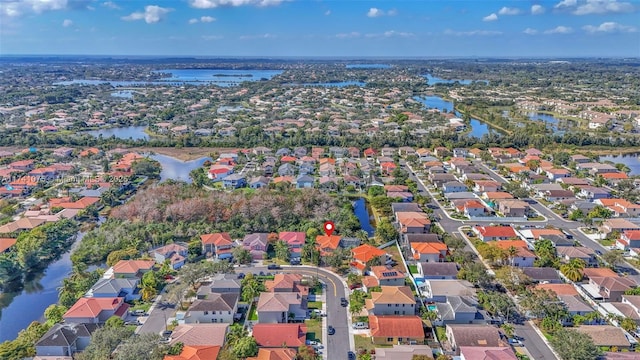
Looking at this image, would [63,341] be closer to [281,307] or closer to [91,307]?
[91,307]

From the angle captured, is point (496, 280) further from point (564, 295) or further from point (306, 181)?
point (306, 181)


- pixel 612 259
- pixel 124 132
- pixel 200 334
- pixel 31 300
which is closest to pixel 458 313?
pixel 200 334

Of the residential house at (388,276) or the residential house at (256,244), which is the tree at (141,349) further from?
the residential house at (388,276)

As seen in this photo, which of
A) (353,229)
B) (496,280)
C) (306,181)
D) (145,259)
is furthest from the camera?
(306,181)

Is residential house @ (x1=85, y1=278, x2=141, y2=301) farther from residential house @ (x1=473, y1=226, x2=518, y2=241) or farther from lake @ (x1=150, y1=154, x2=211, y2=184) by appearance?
residential house @ (x1=473, y1=226, x2=518, y2=241)

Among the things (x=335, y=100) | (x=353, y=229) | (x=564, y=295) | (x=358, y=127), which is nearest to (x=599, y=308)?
(x=564, y=295)

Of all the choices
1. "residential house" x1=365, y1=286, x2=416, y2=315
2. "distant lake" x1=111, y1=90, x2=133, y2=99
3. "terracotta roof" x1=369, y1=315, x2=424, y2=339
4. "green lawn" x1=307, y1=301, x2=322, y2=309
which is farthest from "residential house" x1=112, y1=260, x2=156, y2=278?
"distant lake" x1=111, y1=90, x2=133, y2=99
